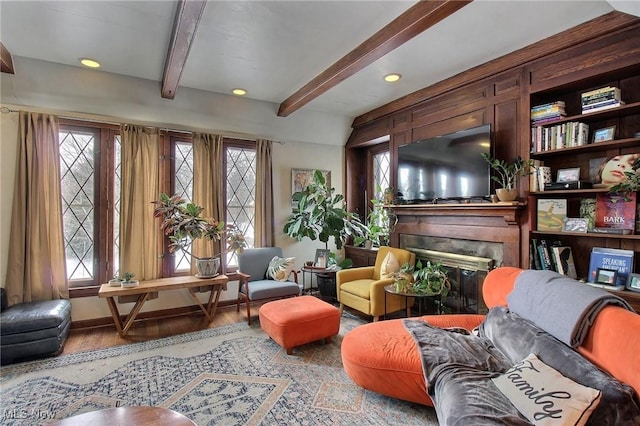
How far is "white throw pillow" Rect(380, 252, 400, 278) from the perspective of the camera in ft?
11.6

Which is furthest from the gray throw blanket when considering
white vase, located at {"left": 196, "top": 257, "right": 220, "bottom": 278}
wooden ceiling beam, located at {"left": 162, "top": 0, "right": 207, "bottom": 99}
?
white vase, located at {"left": 196, "top": 257, "right": 220, "bottom": 278}

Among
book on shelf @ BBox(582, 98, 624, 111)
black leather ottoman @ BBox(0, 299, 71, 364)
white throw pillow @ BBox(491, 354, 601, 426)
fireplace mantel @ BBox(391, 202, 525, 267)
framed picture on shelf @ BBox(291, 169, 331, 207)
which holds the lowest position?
black leather ottoman @ BBox(0, 299, 71, 364)

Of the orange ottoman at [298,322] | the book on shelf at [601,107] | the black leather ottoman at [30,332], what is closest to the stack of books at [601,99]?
the book on shelf at [601,107]

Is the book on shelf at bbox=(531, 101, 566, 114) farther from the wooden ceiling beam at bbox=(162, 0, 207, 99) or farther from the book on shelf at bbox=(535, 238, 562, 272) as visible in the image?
the wooden ceiling beam at bbox=(162, 0, 207, 99)

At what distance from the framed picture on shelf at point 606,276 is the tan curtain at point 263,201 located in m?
3.43

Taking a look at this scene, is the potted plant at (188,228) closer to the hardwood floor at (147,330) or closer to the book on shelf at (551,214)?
the hardwood floor at (147,330)

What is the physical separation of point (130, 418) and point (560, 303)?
85.0 inches

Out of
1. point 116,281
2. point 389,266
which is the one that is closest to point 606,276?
point 389,266

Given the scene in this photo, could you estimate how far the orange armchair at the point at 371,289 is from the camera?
3248 mm

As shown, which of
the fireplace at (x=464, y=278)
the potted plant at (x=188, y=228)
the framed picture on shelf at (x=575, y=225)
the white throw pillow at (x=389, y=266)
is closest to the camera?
the framed picture on shelf at (x=575, y=225)

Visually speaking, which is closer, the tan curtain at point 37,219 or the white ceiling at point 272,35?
the white ceiling at point 272,35

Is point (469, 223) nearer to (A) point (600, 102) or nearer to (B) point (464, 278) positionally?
(B) point (464, 278)

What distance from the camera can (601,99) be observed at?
7.73 feet

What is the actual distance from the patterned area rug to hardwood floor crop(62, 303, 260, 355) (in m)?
0.19
